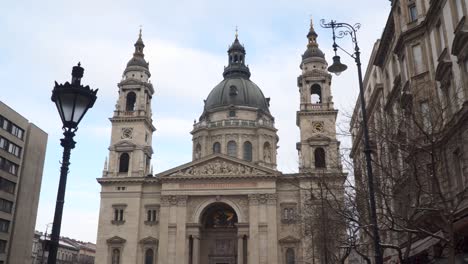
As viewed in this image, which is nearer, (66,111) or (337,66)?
(66,111)

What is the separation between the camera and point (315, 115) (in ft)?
A: 186

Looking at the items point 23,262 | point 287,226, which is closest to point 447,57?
point 287,226

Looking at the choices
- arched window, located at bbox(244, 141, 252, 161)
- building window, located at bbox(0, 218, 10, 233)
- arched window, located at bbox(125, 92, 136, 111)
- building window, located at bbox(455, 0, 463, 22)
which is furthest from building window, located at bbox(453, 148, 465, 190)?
building window, located at bbox(0, 218, 10, 233)

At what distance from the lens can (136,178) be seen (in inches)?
2135

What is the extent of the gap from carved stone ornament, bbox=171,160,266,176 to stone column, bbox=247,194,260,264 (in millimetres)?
2815

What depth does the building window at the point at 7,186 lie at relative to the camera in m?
52.0

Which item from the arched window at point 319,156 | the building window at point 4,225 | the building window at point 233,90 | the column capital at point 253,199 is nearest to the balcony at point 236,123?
the building window at point 233,90

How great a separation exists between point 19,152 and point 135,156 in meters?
13.0

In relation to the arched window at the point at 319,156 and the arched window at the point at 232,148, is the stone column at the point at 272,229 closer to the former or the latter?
the arched window at the point at 319,156

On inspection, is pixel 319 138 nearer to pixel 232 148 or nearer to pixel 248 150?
pixel 248 150

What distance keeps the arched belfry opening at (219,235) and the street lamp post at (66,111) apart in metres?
47.2

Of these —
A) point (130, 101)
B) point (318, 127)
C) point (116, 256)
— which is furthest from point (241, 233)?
point (130, 101)

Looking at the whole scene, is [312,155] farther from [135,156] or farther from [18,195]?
[18,195]

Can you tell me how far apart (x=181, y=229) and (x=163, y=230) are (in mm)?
1923
